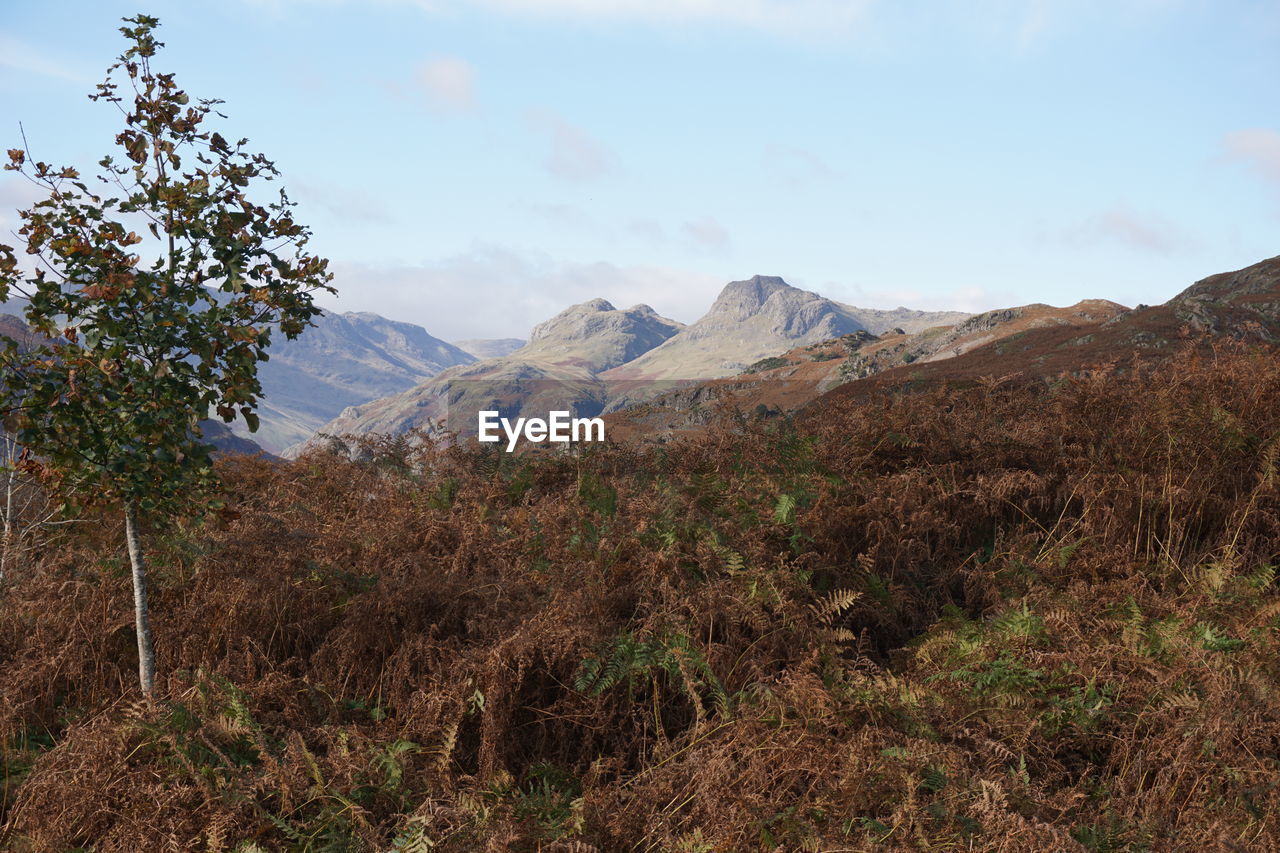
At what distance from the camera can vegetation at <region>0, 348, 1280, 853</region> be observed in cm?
390

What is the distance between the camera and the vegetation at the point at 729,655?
3.90m

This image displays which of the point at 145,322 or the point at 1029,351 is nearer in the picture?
the point at 145,322

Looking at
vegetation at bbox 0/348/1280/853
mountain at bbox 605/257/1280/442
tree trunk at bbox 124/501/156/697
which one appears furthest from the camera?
mountain at bbox 605/257/1280/442

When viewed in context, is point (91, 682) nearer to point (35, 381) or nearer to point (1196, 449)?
point (35, 381)

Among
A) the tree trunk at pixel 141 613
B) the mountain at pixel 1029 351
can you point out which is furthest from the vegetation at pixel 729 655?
the mountain at pixel 1029 351

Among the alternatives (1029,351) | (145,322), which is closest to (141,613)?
(145,322)

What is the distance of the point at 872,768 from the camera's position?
3.95 metres

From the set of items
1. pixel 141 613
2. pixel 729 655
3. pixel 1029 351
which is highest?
pixel 1029 351

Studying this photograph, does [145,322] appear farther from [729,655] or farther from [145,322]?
[729,655]

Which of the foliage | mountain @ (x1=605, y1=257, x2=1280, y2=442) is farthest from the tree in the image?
mountain @ (x1=605, y1=257, x2=1280, y2=442)

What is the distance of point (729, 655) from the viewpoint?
16.6 feet

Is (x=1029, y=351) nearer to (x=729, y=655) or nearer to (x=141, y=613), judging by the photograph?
(x=729, y=655)

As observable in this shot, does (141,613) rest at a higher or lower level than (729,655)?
higher

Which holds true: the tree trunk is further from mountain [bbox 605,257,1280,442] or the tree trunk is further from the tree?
mountain [bbox 605,257,1280,442]
